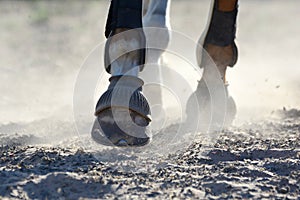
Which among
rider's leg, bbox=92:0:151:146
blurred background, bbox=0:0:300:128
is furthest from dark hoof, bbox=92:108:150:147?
blurred background, bbox=0:0:300:128

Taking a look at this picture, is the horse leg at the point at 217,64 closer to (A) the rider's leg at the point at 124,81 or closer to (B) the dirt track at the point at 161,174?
(B) the dirt track at the point at 161,174

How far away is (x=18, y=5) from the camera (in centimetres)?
1092

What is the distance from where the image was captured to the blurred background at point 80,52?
516 cm

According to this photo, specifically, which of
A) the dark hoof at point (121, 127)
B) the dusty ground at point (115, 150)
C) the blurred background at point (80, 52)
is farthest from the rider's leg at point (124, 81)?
the blurred background at point (80, 52)

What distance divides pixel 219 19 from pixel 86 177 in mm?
1822

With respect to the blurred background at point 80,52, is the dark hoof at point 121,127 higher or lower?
lower

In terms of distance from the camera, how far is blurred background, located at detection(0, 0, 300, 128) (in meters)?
5.16

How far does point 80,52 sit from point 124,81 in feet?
15.1

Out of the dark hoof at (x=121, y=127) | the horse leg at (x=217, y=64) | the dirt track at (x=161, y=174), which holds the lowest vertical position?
the dirt track at (x=161, y=174)

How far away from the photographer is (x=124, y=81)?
3.24 m

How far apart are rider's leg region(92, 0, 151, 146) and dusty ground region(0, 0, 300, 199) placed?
0.41 feet

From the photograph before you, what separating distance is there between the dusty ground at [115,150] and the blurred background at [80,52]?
15 millimetres

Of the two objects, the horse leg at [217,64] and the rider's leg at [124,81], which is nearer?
the rider's leg at [124,81]

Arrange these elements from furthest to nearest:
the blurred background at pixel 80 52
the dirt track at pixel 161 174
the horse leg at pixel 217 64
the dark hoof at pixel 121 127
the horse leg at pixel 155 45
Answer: the blurred background at pixel 80 52 < the horse leg at pixel 155 45 < the horse leg at pixel 217 64 < the dark hoof at pixel 121 127 < the dirt track at pixel 161 174
